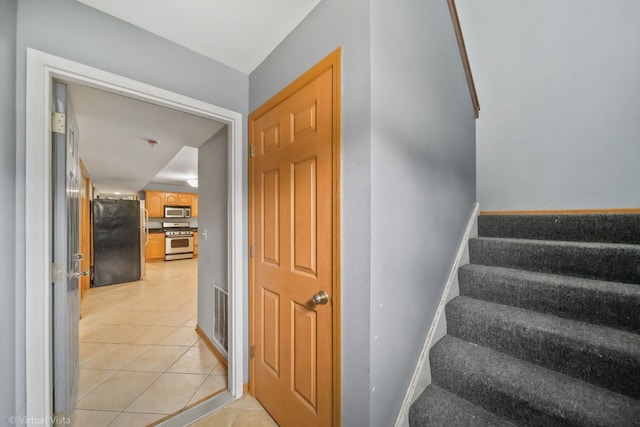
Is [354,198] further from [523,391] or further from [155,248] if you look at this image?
[155,248]

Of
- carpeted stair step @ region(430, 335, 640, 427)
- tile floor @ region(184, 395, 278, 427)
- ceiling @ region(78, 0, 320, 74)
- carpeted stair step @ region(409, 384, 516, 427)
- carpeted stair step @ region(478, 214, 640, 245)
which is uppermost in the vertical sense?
ceiling @ region(78, 0, 320, 74)

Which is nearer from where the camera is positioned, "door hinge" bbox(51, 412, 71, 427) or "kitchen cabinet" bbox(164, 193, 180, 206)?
"door hinge" bbox(51, 412, 71, 427)

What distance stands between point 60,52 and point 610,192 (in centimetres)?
347

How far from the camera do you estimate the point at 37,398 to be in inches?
40.1

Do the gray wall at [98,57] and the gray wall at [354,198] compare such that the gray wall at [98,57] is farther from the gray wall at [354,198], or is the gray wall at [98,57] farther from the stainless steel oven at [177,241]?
the stainless steel oven at [177,241]

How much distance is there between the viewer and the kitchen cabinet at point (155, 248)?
23.1ft

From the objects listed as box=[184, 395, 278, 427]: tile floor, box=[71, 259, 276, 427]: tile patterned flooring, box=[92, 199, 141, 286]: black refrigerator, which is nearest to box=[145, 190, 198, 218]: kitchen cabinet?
box=[92, 199, 141, 286]: black refrigerator

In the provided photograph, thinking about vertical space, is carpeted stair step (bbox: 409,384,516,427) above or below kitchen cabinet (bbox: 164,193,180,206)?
below

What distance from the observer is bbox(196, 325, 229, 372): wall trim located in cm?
211

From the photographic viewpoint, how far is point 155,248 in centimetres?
711

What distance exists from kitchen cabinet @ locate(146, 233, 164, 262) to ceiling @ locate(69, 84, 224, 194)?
328cm

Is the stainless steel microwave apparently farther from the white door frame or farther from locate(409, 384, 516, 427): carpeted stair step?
locate(409, 384, 516, 427): carpeted stair step

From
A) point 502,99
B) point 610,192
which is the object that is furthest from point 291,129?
point 610,192

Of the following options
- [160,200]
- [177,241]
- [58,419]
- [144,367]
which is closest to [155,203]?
[160,200]
